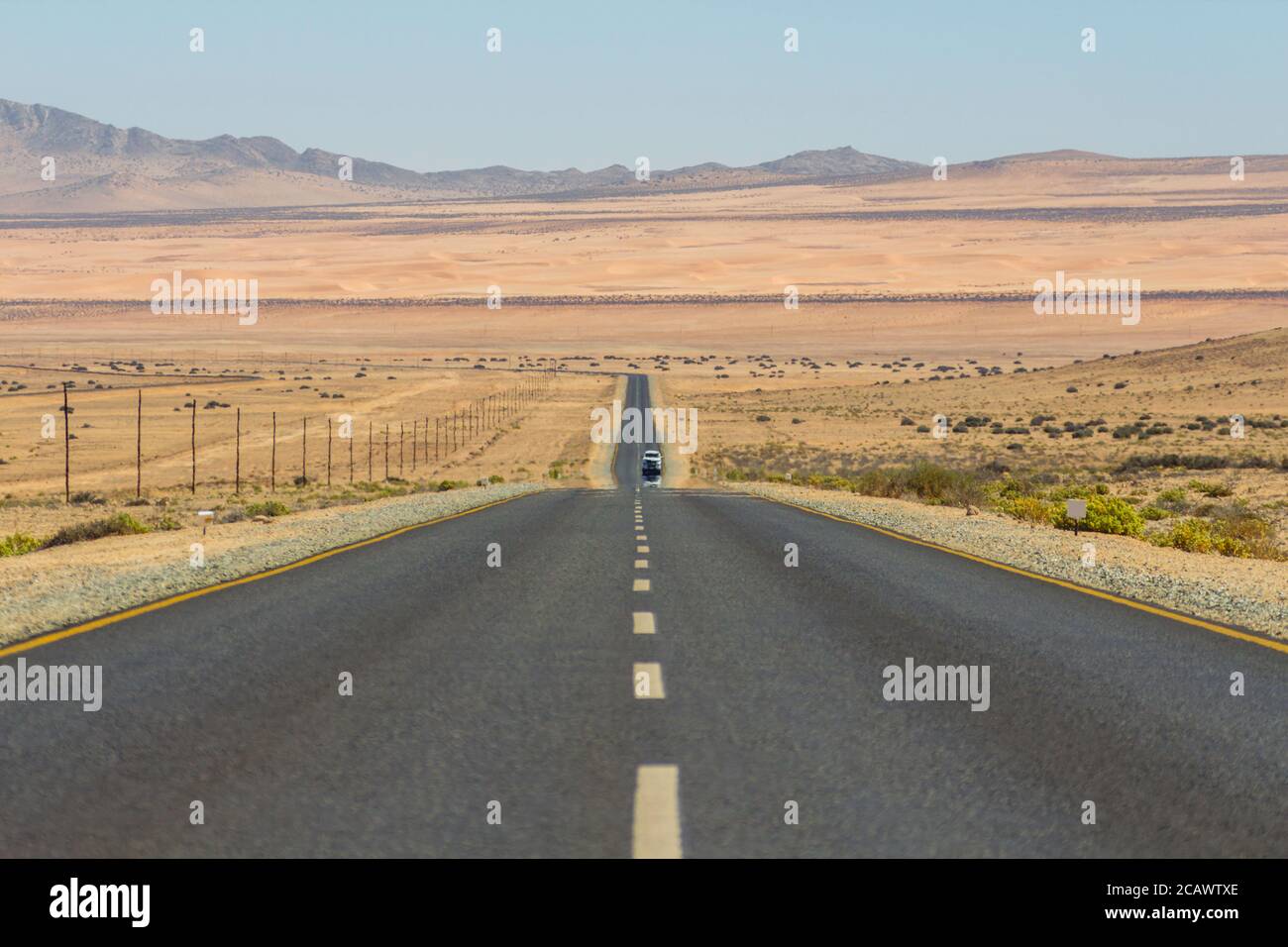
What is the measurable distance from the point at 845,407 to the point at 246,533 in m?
94.2

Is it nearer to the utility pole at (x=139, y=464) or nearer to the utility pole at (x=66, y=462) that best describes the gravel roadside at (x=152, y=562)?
the utility pole at (x=66, y=462)

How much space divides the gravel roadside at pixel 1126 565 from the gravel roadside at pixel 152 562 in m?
9.62

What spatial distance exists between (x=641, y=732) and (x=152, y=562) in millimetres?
14318

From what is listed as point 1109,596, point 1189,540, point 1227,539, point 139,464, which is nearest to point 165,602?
point 1109,596

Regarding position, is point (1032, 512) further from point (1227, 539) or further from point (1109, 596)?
point (1109, 596)

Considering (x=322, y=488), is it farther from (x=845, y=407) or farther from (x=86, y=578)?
(x=845, y=407)

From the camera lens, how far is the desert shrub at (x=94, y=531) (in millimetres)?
29156

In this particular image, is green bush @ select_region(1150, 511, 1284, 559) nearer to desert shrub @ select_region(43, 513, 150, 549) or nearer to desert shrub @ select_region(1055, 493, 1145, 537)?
desert shrub @ select_region(1055, 493, 1145, 537)

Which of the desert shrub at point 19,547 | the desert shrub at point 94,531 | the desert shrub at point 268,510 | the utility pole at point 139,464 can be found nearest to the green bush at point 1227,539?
the desert shrub at point 94,531

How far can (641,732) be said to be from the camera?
8.49 m

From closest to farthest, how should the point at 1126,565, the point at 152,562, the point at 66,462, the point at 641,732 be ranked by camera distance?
the point at 641,732
the point at 1126,565
the point at 152,562
the point at 66,462

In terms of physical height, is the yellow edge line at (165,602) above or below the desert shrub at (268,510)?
above

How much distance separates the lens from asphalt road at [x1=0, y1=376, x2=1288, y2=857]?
6.45 meters
